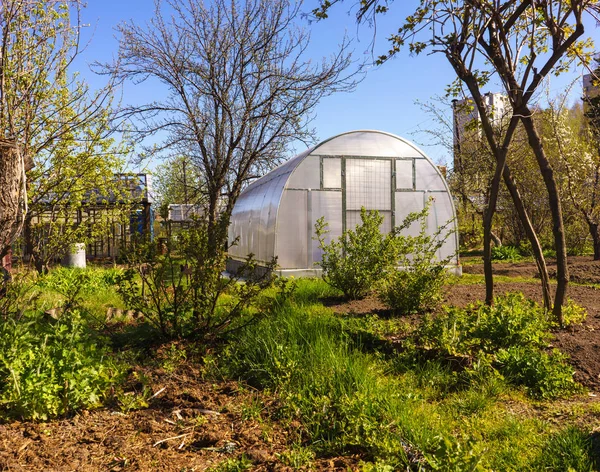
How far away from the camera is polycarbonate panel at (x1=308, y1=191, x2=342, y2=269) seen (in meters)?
10.3

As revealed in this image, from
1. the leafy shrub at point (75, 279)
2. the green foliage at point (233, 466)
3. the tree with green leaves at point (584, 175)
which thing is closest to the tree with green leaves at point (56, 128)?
the leafy shrub at point (75, 279)

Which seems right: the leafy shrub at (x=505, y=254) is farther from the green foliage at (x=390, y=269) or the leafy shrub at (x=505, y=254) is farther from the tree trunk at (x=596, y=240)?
the green foliage at (x=390, y=269)

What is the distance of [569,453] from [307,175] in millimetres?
8190

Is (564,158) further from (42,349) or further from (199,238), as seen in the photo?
(42,349)

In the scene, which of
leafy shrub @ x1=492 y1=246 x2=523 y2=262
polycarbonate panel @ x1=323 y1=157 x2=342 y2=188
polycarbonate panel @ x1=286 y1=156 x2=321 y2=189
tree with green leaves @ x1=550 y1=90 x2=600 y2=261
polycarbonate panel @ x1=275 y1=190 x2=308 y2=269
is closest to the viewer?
polycarbonate panel @ x1=275 y1=190 x2=308 y2=269

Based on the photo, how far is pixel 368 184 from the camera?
10734mm

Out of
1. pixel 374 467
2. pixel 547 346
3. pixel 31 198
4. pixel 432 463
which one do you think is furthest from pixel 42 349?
pixel 31 198

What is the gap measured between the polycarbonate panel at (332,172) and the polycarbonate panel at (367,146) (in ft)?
0.46

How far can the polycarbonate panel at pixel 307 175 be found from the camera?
10.2 m

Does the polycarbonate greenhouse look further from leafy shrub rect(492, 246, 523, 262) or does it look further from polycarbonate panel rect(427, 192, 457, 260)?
leafy shrub rect(492, 246, 523, 262)

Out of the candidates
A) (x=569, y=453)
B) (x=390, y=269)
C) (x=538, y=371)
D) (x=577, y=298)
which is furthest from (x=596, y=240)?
(x=569, y=453)

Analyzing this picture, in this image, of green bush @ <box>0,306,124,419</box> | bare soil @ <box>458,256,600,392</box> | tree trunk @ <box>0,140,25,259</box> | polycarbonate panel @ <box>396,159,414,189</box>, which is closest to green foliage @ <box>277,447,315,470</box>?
green bush @ <box>0,306,124,419</box>

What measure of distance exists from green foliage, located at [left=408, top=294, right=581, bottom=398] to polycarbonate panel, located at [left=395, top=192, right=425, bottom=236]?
21.0ft

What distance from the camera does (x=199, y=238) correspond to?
174 inches
